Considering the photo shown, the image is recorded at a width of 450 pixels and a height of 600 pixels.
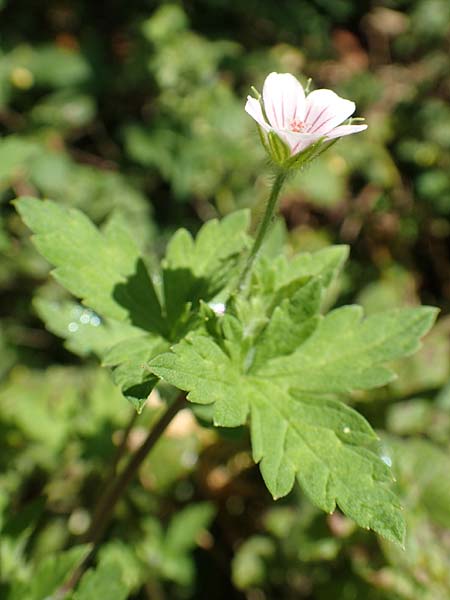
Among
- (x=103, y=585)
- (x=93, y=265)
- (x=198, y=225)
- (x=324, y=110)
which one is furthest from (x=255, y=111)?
(x=198, y=225)

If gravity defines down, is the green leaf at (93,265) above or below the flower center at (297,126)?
below

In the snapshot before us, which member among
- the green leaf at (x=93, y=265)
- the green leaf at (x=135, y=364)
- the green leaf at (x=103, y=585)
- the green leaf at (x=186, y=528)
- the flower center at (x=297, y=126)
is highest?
the flower center at (x=297, y=126)

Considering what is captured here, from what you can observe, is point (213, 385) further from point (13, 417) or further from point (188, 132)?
point (188, 132)

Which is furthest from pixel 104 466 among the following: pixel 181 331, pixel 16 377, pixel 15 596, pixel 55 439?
pixel 181 331

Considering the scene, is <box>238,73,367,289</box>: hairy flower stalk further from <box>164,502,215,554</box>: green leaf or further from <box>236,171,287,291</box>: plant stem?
<box>164,502,215,554</box>: green leaf

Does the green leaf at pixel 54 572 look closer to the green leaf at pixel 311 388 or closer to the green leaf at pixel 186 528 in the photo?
the green leaf at pixel 311 388

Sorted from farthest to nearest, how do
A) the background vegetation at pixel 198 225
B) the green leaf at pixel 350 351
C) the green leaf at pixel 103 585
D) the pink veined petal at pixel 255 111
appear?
the background vegetation at pixel 198 225, the green leaf at pixel 103 585, the green leaf at pixel 350 351, the pink veined petal at pixel 255 111

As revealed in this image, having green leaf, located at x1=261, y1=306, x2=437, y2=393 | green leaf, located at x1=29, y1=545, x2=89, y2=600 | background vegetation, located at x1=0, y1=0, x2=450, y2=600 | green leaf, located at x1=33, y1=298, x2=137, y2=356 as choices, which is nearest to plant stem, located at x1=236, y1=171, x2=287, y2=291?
green leaf, located at x1=261, y1=306, x2=437, y2=393

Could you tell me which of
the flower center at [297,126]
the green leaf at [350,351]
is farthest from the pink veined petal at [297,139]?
the green leaf at [350,351]

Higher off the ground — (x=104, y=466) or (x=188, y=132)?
(x=188, y=132)
